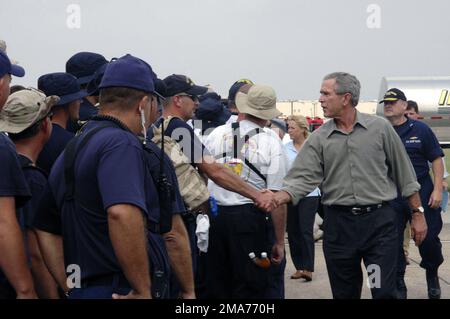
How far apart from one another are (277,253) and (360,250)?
2.04 feet

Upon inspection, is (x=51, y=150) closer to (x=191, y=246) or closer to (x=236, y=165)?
(x=191, y=246)

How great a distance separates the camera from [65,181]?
3.07 meters

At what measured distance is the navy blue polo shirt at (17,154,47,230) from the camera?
3.48m

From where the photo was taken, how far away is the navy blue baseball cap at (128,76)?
10.0 feet

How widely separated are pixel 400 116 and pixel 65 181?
478 centimetres

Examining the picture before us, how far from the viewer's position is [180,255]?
11.9ft

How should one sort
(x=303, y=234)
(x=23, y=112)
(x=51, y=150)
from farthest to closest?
(x=303, y=234)
(x=51, y=150)
(x=23, y=112)

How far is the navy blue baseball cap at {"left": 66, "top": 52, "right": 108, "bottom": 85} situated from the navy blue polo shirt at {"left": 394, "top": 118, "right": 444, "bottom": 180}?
324 cm

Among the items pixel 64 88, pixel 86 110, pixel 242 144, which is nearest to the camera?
pixel 64 88

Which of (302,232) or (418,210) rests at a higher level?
(418,210)

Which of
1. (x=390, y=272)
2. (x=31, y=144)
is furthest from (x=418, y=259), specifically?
(x=31, y=144)

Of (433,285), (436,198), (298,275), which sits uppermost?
(436,198)

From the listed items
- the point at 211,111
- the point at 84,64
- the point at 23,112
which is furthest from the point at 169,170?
the point at 211,111
